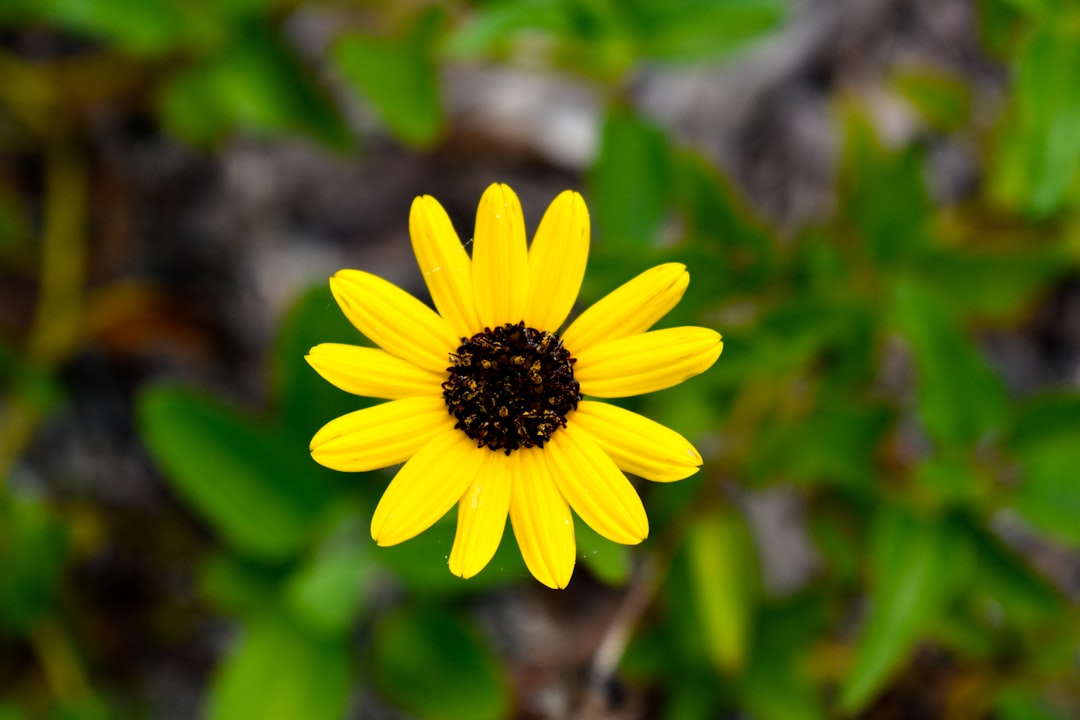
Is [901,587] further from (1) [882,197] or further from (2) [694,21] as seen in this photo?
(2) [694,21]

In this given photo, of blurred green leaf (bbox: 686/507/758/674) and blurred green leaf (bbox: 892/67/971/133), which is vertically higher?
blurred green leaf (bbox: 892/67/971/133)

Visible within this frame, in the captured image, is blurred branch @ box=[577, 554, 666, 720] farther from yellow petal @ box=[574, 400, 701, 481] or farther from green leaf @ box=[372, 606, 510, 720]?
yellow petal @ box=[574, 400, 701, 481]

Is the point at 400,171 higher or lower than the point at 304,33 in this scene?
lower

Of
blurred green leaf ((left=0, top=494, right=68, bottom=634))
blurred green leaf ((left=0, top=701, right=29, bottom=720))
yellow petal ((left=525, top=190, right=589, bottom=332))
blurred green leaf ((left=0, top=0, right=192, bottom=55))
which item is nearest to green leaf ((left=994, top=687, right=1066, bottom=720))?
yellow petal ((left=525, top=190, right=589, bottom=332))

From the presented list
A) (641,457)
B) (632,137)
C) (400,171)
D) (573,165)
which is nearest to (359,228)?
(400,171)

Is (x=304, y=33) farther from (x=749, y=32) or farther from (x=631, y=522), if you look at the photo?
(x=631, y=522)

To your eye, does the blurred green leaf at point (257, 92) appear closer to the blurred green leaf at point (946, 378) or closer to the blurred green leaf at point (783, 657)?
the blurred green leaf at point (946, 378)

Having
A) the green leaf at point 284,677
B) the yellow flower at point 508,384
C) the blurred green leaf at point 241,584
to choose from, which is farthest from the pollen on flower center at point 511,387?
the blurred green leaf at point 241,584
